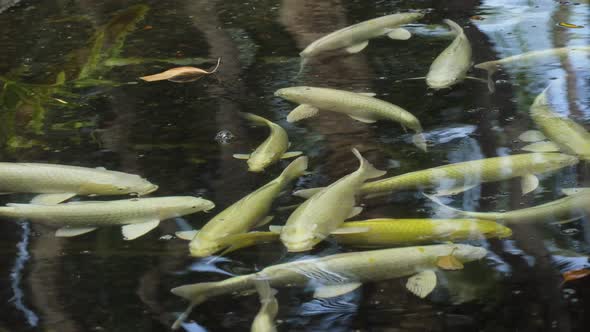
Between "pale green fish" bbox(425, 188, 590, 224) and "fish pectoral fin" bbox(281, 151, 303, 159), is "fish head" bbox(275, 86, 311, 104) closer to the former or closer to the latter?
"fish pectoral fin" bbox(281, 151, 303, 159)

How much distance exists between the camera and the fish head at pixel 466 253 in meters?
2.22

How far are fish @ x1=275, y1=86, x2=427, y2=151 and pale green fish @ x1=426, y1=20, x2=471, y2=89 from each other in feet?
1.06

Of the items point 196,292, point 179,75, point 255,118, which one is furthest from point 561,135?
point 179,75

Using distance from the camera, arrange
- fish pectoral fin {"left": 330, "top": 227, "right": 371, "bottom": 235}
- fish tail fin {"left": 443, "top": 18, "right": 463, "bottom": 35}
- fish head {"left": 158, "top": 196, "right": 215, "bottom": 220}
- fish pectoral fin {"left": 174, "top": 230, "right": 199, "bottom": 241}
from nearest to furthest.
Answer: fish pectoral fin {"left": 330, "top": 227, "right": 371, "bottom": 235}
fish pectoral fin {"left": 174, "top": 230, "right": 199, "bottom": 241}
fish head {"left": 158, "top": 196, "right": 215, "bottom": 220}
fish tail fin {"left": 443, "top": 18, "right": 463, "bottom": 35}

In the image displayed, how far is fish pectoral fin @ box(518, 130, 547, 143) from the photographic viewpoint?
9.75 ft

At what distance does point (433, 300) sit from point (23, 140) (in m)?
2.07

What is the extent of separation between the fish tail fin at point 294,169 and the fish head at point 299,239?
0.40 metres

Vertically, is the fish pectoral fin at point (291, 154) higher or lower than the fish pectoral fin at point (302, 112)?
higher

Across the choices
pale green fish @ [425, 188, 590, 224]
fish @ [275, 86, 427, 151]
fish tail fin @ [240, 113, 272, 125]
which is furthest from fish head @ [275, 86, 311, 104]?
pale green fish @ [425, 188, 590, 224]

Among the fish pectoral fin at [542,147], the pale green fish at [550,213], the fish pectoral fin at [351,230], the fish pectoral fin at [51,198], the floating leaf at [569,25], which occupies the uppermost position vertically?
the fish pectoral fin at [351,230]

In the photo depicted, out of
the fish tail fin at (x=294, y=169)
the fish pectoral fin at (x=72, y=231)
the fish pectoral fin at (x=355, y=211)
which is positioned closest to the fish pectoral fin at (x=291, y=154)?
the fish tail fin at (x=294, y=169)

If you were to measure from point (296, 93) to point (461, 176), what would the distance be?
1.08 m

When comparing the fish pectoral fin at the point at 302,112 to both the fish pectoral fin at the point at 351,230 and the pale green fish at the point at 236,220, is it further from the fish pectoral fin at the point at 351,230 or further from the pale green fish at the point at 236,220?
the fish pectoral fin at the point at 351,230

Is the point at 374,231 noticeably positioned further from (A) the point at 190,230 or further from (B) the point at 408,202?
(A) the point at 190,230
